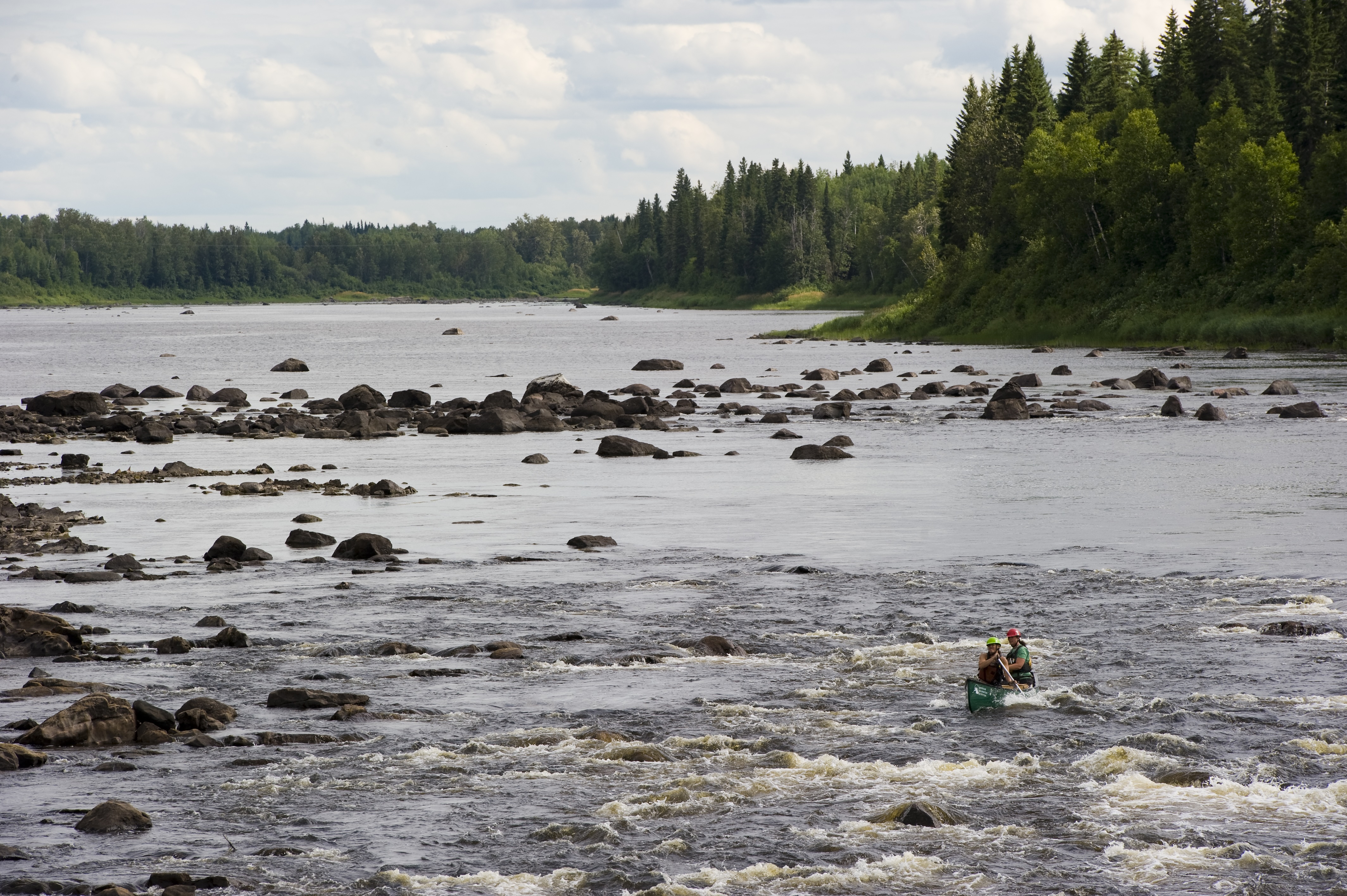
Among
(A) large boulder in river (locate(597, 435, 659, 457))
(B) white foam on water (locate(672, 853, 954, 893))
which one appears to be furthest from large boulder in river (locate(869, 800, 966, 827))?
(A) large boulder in river (locate(597, 435, 659, 457))

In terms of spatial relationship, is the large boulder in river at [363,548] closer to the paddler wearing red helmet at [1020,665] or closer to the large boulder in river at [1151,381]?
the paddler wearing red helmet at [1020,665]

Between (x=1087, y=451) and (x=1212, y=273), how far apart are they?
225ft

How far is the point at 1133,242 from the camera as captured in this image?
119m

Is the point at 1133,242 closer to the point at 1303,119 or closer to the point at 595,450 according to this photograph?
the point at 1303,119

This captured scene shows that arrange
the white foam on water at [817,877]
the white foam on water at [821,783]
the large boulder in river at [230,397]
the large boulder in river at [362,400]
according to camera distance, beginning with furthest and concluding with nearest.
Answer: the large boulder in river at [230,397] → the large boulder in river at [362,400] → the white foam on water at [821,783] → the white foam on water at [817,877]

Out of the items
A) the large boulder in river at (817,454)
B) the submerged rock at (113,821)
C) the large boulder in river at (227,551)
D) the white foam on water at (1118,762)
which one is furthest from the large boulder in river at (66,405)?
the white foam on water at (1118,762)

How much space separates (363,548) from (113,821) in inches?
608

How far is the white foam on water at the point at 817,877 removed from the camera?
41.5 ft

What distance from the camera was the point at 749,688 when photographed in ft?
62.2

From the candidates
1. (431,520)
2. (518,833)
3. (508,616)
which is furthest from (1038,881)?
(431,520)

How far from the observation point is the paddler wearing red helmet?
18.0 metres

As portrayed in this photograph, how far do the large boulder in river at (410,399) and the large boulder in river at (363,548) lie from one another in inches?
1607

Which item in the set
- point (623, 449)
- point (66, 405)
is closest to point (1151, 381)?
point (623, 449)

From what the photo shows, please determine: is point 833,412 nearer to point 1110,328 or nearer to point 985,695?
point 985,695
